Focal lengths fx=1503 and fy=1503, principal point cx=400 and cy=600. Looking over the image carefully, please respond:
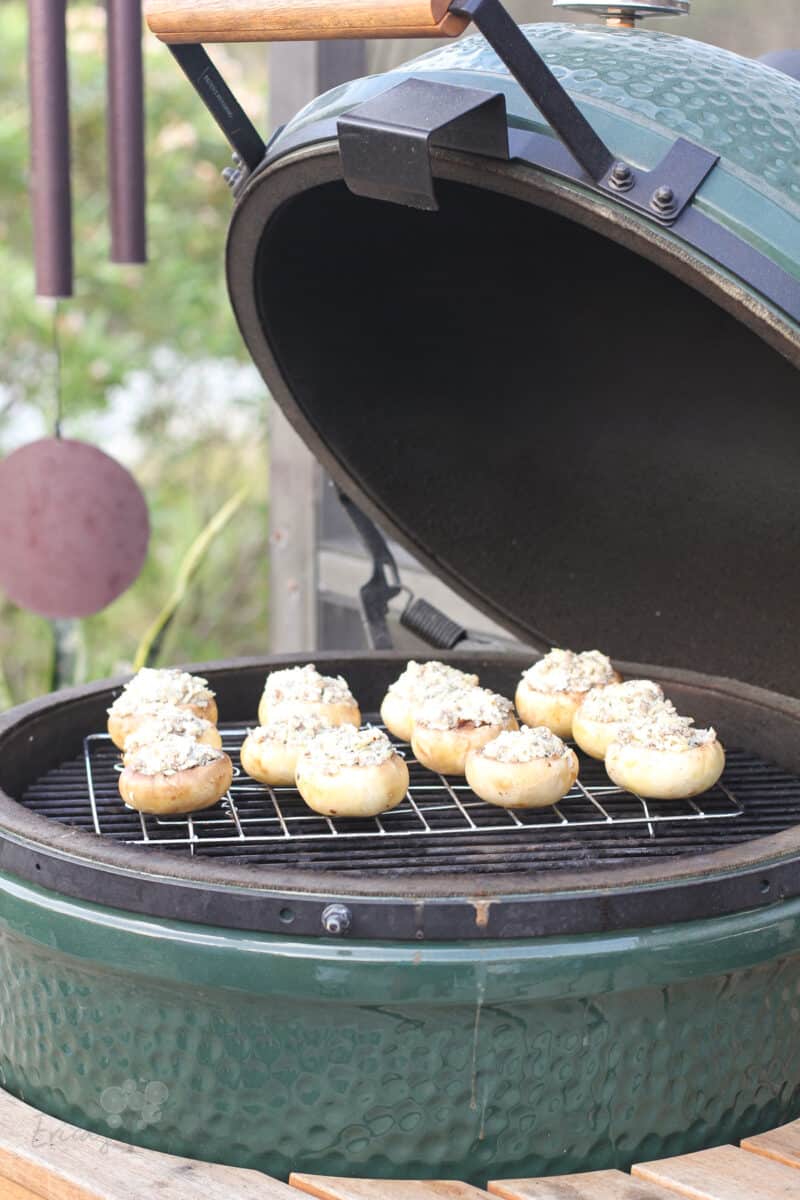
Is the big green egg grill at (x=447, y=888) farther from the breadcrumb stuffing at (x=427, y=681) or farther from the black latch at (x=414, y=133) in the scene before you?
the breadcrumb stuffing at (x=427, y=681)

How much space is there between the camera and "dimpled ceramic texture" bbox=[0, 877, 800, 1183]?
160 centimetres

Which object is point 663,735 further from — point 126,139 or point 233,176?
point 126,139

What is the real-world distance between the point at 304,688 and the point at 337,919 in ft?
2.44

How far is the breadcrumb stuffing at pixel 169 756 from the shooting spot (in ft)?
6.36

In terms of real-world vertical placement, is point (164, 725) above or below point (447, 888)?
below

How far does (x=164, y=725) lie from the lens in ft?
6.76

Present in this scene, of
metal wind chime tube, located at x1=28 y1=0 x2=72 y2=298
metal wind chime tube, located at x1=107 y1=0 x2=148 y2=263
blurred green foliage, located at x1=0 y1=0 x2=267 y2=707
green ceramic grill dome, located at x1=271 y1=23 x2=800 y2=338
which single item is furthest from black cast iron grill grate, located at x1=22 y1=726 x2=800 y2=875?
blurred green foliage, located at x1=0 y1=0 x2=267 y2=707

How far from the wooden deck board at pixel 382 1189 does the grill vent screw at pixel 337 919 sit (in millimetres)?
A: 298

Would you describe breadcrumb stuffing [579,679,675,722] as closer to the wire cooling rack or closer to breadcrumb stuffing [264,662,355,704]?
the wire cooling rack

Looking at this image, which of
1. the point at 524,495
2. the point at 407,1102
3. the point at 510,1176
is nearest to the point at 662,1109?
the point at 510,1176

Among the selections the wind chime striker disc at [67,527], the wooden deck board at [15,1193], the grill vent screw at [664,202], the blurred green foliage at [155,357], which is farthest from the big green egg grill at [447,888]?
the blurred green foliage at [155,357]

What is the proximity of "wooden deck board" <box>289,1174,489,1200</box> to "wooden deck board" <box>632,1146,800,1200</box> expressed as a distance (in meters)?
0.20

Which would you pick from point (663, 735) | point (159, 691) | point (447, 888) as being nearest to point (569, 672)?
point (663, 735)

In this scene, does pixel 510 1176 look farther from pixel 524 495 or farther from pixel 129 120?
pixel 129 120
